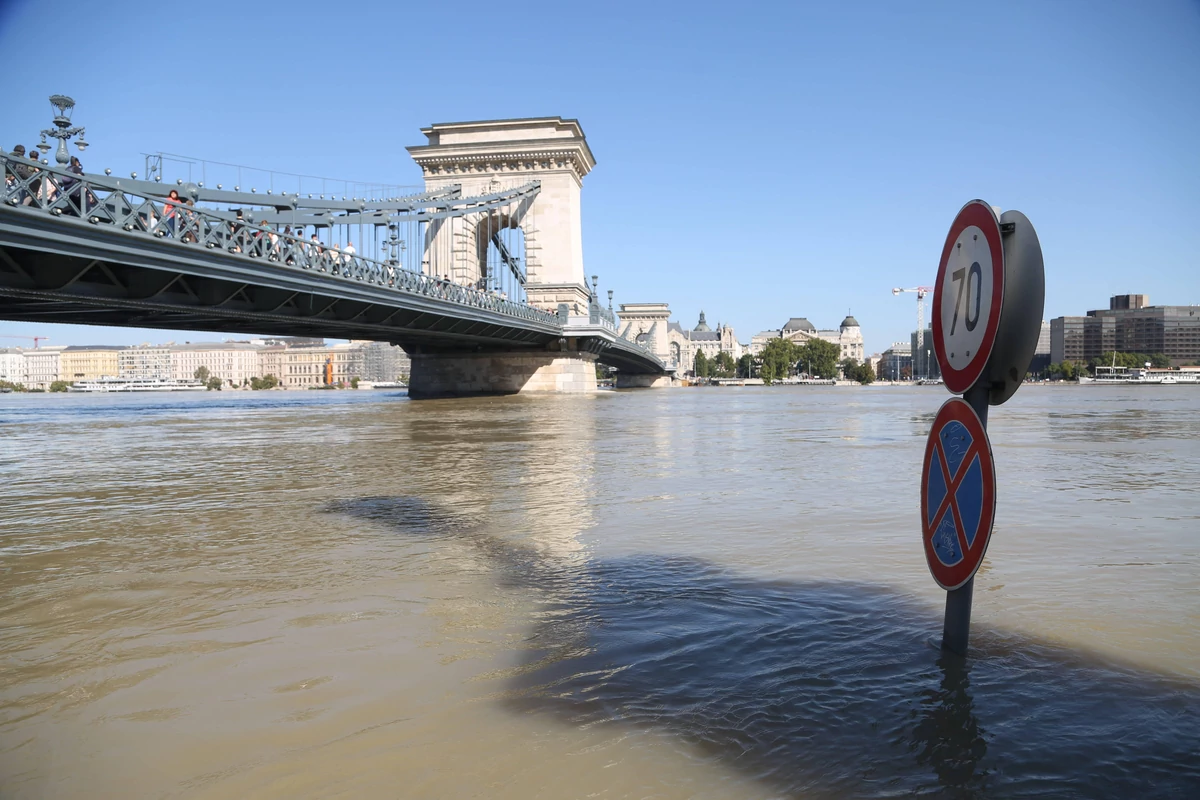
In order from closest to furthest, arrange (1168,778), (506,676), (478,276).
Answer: (1168,778)
(506,676)
(478,276)

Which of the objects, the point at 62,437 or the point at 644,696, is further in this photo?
the point at 62,437

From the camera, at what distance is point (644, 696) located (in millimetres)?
2795

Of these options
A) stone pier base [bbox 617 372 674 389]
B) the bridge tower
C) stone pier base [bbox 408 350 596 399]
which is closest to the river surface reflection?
stone pier base [bbox 408 350 596 399]

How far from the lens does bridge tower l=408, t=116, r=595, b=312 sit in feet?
172

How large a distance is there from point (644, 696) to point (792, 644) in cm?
83

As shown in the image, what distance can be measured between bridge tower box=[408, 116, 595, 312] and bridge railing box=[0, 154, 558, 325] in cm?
2349

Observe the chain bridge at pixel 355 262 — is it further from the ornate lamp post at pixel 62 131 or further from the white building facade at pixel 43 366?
the white building facade at pixel 43 366

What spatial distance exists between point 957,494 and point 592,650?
1.50m

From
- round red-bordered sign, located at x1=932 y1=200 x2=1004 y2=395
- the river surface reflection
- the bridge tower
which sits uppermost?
the bridge tower

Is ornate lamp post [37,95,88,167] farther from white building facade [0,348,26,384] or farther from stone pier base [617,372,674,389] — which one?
white building facade [0,348,26,384]

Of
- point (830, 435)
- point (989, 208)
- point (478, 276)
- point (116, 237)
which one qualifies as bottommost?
point (830, 435)

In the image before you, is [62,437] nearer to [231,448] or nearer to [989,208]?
[231,448]

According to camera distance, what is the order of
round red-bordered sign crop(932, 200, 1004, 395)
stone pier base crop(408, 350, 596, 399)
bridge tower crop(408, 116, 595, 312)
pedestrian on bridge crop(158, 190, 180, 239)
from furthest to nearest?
bridge tower crop(408, 116, 595, 312), stone pier base crop(408, 350, 596, 399), pedestrian on bridge crop(158, 190, 180, 239), round red-bordered sign crop(932, 200, 1004, 395)

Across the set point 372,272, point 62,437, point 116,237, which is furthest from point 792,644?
point 372,272
